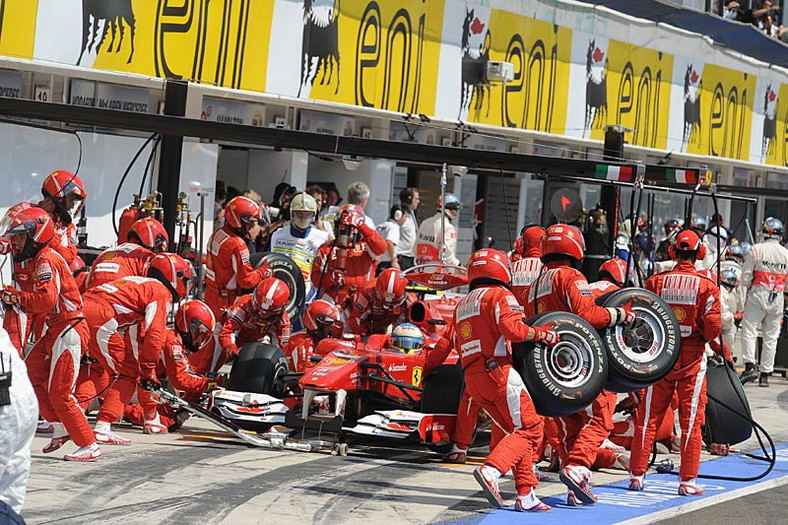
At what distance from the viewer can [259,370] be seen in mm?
10359

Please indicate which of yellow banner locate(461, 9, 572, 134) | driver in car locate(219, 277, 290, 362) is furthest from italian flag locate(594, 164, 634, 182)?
yellow banner locate(461, 9, 572, 134)

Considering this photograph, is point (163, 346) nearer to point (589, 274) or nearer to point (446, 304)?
point (446, 304)

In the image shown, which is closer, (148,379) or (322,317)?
(148,379)

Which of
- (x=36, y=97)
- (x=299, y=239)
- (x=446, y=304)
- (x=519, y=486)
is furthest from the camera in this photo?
(x=36, y=97)

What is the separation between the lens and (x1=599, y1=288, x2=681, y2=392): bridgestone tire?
8.93 m

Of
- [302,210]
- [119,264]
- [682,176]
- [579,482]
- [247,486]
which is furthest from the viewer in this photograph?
[302,210]

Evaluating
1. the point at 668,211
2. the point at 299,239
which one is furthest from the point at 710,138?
the point at 299,239

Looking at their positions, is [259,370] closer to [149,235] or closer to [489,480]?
[149,235]

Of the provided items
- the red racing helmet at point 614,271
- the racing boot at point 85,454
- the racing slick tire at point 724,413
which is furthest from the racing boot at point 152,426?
the racing slick tire at point 724,413

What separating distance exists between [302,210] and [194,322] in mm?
2712

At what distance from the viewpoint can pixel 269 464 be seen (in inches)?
364

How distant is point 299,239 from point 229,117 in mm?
4632

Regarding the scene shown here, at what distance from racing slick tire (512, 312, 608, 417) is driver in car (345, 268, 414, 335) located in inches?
109

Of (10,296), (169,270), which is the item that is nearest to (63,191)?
(169,270)
